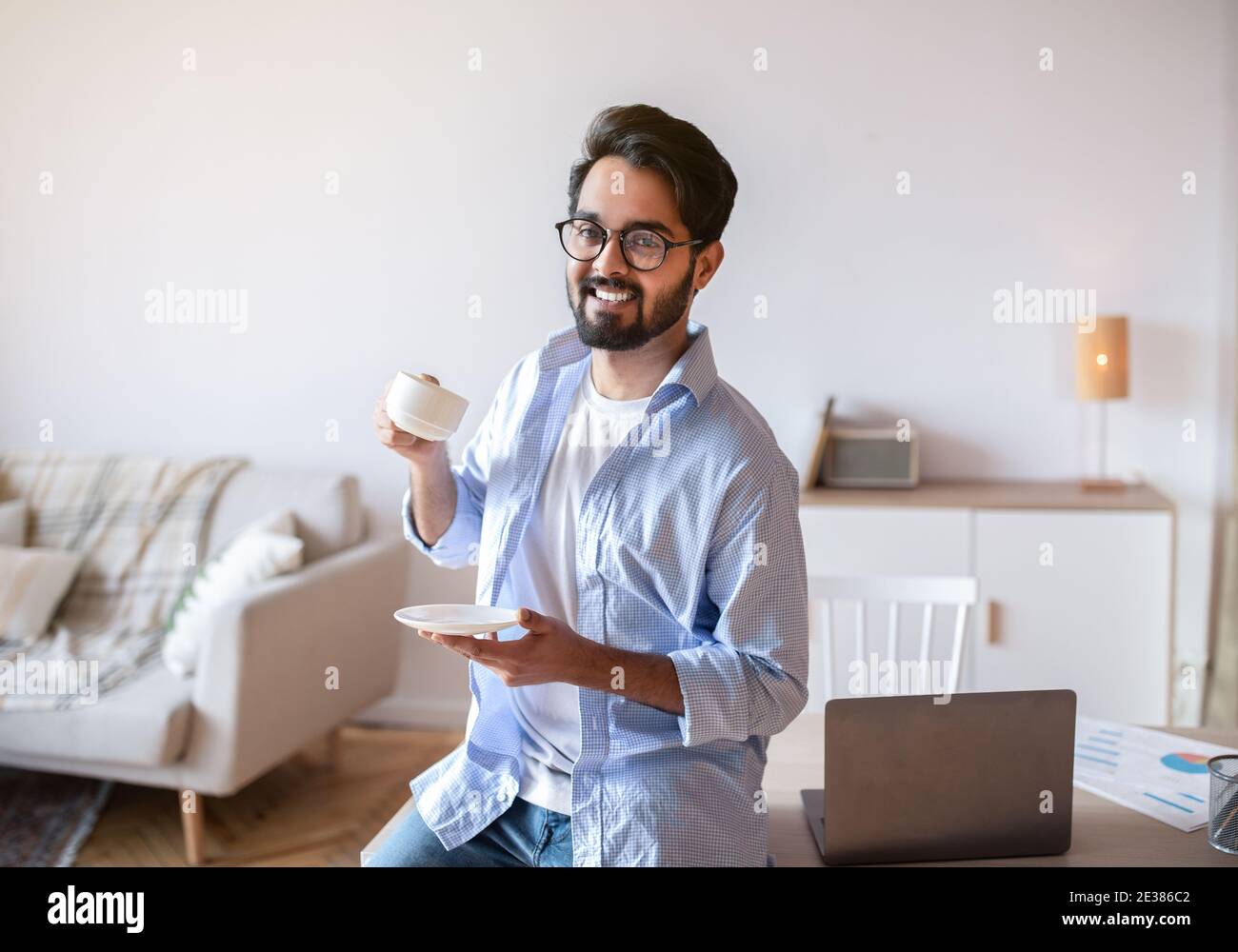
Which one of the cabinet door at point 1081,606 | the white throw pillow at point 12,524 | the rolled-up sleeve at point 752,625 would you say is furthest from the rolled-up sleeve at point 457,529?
the white throw pillow at point 12,524

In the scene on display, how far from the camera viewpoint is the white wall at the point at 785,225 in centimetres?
266

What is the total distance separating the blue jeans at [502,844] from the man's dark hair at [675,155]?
58 cm

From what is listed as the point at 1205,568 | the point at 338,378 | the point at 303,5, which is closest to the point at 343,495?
the point at 338,378

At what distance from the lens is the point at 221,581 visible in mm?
2498

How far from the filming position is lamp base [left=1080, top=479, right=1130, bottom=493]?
269cm

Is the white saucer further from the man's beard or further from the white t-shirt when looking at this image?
the man's beard

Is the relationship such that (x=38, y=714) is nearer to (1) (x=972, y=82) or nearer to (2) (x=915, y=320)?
(2) (x=915, y=320)

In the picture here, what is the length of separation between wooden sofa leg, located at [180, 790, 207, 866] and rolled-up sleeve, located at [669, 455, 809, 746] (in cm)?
151

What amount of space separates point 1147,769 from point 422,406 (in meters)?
0.86

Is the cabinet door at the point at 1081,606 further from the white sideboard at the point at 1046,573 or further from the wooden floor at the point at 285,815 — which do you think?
the wooden floor at the point at 285,815

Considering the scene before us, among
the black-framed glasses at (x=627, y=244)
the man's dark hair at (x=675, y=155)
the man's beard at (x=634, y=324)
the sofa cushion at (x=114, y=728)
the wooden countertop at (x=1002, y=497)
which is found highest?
the man's dark hair at (x=675, y=155)

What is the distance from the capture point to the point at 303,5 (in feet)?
8.09
